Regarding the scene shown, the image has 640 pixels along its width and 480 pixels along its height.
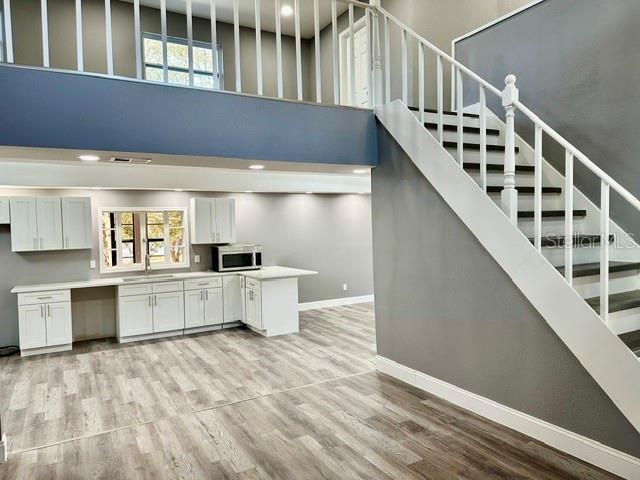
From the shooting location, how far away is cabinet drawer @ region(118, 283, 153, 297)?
6.02 meters

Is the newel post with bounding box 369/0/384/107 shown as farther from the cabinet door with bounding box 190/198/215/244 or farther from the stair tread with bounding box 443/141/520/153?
the cabinet door with bounding box 190/198/215/244

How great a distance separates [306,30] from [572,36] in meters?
5.24

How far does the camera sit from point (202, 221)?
6.82m

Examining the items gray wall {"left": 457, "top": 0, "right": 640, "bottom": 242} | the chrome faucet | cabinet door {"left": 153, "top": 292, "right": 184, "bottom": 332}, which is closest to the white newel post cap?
gray wall {"left": 457, "top": 0, "right": 640, "bottom": 242}

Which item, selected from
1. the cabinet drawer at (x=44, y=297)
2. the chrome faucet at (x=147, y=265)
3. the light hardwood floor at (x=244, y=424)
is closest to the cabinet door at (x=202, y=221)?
the chrome faucet at (x=147, y=265)

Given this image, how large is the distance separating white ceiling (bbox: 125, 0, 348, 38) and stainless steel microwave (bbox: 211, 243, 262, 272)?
12.1 ft

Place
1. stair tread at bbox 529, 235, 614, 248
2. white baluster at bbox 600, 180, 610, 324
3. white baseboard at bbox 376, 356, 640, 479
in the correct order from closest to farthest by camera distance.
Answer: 1. white baluster at bbox 600, 180, 610, 324
2. white baseboard at bbox 376, 356, 640, 479
3. stair tread at bbox 529, 235, 614, 248

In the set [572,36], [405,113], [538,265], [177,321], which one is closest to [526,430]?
[538,265]

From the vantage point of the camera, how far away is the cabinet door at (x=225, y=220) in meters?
6.96

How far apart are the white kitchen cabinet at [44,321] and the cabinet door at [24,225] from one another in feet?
2.15

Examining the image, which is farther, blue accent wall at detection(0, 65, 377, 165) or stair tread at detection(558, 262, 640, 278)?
stair tread at detection(558, 262, 640, 278)

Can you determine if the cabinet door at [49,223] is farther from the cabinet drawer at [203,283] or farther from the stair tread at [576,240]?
the stair tread at [576,240]

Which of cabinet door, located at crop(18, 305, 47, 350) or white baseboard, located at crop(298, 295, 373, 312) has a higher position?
cabinet door, located at crop(18, 305, 47, 350)

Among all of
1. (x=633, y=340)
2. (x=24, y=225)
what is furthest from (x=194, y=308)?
(x=633, y=340)
